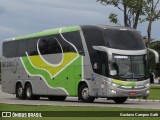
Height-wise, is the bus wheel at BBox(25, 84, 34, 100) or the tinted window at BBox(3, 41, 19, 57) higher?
the tinted window at BBox(3, 41, 19, 57)

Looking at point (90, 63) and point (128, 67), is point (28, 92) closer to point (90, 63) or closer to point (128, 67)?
point (90, 63)

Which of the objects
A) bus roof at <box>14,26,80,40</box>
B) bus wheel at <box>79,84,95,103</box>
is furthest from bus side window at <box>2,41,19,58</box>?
bus wheel at <box>79,84,95,103</box>

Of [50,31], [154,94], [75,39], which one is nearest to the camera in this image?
[75,39]

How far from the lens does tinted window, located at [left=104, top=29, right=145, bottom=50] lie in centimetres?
2758

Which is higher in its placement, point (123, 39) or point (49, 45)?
point (123, 39)

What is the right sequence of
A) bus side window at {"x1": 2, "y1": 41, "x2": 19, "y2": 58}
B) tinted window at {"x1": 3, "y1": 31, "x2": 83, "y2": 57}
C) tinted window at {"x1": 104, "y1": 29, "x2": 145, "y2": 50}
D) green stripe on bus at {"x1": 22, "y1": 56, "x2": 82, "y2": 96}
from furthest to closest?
bus side window at {"x1": 2, "y1": 41, "x2": 19, "y2": 58} → tinted window at {"x1": 3, "y1": 31, "x2": 83, "y2": 57} → green stripe on bus at {"x1": 22, "y1": 56, "x2": 82, "y2": 96} → tinted window at {"x1": 104, "y1": 29, "x2": 145, "y2": 50}

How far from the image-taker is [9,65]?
35844 millimetres

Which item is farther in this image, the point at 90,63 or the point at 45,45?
the point at 45,45

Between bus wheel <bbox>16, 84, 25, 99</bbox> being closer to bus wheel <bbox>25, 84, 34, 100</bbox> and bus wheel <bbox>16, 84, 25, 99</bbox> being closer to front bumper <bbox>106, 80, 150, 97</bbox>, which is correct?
bus wheel <bbox>25, 84, 34, 100</bbox>

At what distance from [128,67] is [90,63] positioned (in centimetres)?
195

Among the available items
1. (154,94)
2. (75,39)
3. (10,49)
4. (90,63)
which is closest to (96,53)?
(90,63)

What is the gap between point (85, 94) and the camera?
2855 cm

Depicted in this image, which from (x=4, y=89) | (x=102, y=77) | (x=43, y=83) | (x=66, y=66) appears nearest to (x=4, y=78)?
(x=4, y=89)

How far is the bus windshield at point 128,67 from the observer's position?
2738 centimetres
